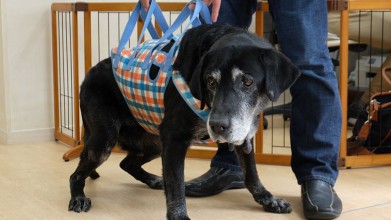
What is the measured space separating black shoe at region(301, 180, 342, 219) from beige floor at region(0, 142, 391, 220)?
0.05 metres

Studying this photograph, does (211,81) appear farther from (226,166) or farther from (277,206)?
(226,166)

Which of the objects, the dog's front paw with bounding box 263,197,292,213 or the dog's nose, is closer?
the dog's nose

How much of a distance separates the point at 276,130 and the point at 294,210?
5.43 feet

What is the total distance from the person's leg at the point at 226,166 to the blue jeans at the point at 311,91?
187 millimetres

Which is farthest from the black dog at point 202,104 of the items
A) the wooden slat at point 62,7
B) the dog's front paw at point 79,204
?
the wooden slat at point 62,7

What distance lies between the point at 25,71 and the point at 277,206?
1.83 meters

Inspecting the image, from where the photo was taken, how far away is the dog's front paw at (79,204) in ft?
6.89

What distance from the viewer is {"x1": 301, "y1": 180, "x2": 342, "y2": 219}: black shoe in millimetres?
1981

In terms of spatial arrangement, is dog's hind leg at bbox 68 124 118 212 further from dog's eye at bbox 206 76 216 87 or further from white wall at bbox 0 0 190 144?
white wall at bbox 0 0 190 144

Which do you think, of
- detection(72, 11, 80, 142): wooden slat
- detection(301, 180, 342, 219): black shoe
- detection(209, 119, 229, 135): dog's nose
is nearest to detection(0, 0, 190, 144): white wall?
detection(72, 11, 80, 142): wooden slat

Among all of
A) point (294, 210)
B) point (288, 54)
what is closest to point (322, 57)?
point (288, 54)

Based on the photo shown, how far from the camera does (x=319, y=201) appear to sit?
2006 millimetres

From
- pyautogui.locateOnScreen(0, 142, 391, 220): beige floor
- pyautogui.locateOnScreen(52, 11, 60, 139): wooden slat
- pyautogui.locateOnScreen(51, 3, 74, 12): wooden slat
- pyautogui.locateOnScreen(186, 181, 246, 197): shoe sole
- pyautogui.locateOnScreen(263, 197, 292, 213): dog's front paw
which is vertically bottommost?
pyautogui.locateOnScreen(0, 142, 391, 220): beige floor

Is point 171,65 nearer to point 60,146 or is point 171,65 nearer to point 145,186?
point 145,186
